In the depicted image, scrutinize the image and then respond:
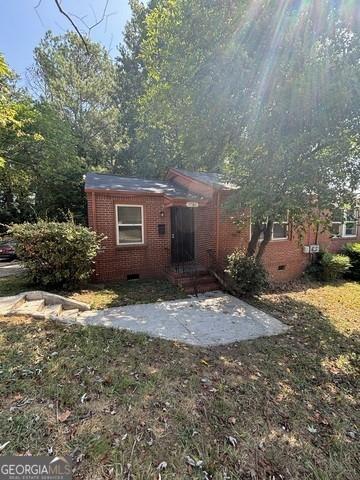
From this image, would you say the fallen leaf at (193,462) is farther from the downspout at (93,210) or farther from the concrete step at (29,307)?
the downspout at (93,210)

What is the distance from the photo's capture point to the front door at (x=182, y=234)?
9.43 m

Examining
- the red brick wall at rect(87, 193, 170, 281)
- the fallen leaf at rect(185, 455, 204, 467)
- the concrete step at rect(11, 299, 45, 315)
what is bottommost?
the fallen leaf at rect(185, 455, 204, 467)

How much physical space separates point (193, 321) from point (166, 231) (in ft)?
14.1

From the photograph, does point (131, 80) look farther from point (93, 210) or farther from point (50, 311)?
point (50, 311)

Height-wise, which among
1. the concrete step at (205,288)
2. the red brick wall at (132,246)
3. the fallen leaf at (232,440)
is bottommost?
the fallen leaf at (232,440)

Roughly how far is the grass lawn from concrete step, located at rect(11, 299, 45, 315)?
0.93 feet

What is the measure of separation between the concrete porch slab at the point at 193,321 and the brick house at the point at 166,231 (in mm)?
1758

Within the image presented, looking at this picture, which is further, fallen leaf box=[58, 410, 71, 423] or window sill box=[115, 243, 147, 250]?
window sill box=[115, 243, 147, 250]

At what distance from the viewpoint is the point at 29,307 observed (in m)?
5.05

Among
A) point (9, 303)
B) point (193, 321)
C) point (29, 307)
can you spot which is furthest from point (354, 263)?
point (9, 303)

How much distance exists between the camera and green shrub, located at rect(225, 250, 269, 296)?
7090 millimetres

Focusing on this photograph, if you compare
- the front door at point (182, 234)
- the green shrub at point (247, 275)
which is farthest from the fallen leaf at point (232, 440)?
the front door at point (182, 234)

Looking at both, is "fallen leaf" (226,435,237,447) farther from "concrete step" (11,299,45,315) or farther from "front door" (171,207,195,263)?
"front door" (171,207,195,263)

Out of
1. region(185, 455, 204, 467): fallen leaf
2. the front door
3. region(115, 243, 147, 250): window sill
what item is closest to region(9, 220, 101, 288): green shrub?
region(115, 243, 147, 250): window sill
